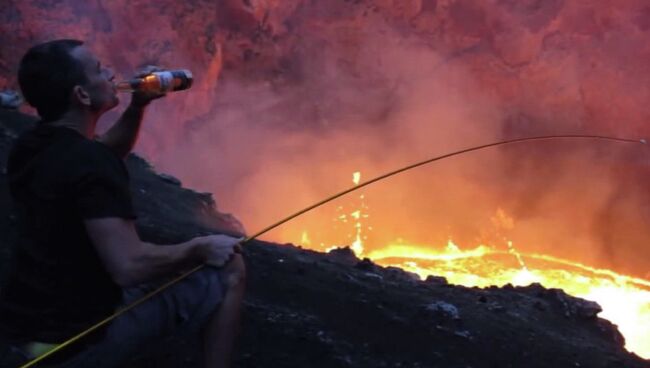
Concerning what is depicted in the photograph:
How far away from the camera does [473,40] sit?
12.2 meters

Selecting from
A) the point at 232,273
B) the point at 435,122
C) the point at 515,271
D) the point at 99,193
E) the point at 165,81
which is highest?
the point at 435,122

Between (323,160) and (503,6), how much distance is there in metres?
3.54

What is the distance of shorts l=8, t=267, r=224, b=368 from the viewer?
2.42m

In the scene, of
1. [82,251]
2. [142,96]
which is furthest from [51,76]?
[142,96]

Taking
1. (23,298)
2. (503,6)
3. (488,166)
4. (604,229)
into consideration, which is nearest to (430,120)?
(488,166)

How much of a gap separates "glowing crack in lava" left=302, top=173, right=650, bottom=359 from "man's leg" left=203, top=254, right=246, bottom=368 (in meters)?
7.81

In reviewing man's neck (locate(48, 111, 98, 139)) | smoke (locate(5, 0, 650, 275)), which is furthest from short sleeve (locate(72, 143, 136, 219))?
smoke (locate(5, 0, 650, 275))

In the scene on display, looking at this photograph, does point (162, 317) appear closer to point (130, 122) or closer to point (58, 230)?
point (58, 230)

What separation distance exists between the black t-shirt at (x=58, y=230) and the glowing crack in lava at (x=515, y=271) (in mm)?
8097

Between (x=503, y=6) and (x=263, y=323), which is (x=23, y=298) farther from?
(x=503, y=6)

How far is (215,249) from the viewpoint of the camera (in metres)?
2.40

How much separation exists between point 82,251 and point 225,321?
19.9 inches

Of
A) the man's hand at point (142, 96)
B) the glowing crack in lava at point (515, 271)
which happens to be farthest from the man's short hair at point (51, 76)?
the glowing crack in lava at point (515, 271)

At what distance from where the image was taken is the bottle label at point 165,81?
290 centimetres
